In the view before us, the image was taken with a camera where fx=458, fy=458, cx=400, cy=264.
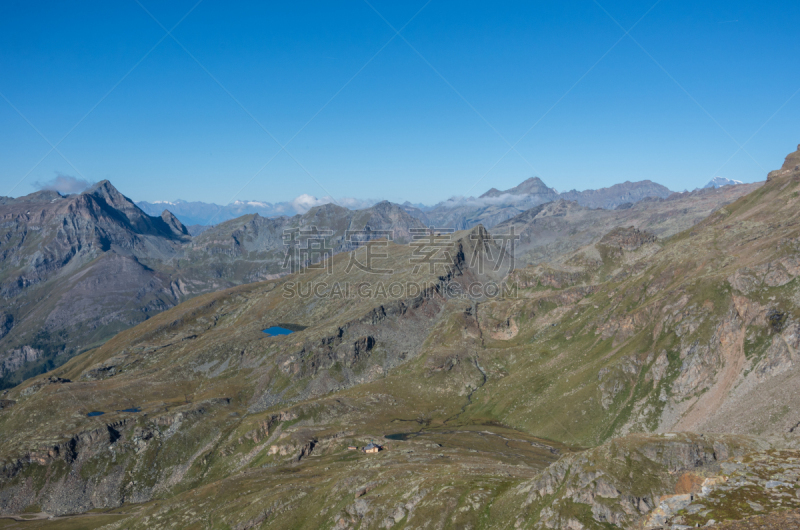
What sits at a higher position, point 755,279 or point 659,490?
point 755,279

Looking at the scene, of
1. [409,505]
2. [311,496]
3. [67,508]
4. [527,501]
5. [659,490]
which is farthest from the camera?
[67,508]

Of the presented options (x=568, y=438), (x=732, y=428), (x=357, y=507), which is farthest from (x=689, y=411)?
(x=357, y=507)

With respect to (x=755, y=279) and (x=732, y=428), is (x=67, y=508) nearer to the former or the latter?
(x=732, y=428)

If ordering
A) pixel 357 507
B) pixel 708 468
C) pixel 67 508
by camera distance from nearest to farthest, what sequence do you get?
pixel 708 468
pixel 357 507
pixel 67 508

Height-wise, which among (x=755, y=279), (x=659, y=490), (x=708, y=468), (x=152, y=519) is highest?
(x=755, y=279)

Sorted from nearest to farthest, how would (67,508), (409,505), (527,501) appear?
(527,501) → (409,505) → (67,508)

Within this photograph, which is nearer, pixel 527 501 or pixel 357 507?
pixel 527 501

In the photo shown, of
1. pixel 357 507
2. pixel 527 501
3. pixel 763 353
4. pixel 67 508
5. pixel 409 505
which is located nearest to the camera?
pixel 527 501

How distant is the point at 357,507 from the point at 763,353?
6333 inches

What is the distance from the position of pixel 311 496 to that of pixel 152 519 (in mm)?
55368

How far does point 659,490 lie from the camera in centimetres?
9212

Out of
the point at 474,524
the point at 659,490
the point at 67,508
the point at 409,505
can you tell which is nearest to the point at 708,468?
the point at 659,490

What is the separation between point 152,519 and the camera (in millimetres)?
149125

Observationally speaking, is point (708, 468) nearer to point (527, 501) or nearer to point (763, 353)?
point (527, 501)
